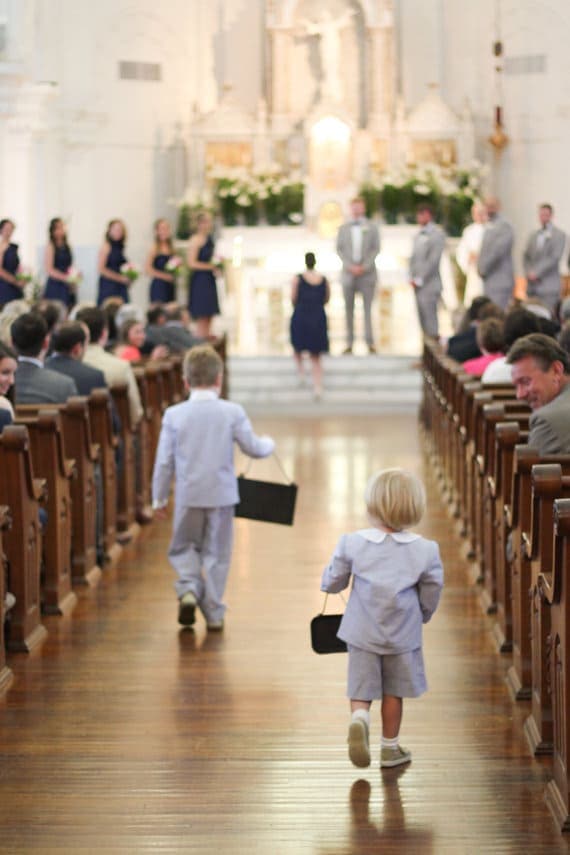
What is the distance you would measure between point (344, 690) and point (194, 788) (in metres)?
1.27

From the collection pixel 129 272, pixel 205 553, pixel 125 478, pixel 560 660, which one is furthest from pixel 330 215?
pixel 560 660

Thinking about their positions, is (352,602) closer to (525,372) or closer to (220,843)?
(220,843)

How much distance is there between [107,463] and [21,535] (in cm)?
223

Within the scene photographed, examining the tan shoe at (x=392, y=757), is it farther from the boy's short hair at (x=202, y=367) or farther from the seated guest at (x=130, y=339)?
the seated guest at (x=130, y=339)

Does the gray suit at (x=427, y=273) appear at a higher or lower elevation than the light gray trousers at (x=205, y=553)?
higher

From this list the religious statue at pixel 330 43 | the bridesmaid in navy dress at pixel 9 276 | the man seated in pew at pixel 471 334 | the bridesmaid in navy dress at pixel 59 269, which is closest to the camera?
the man seated in pew at pixel 471 334

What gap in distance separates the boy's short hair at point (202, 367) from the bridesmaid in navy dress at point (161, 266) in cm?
1124

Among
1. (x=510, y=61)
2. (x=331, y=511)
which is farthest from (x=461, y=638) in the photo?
(x=510, y=61)

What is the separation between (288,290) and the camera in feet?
62.6

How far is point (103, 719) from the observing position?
5.64 m

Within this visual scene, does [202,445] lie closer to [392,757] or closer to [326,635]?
Answer: [326,635]

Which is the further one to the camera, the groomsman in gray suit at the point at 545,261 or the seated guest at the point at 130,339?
the groomsman in gray suit at the point at 545,261

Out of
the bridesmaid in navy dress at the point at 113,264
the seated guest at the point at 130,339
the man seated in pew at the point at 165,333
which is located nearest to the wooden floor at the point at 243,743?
the seated guest at the point at 130,339

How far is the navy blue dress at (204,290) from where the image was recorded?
17.7 meters
